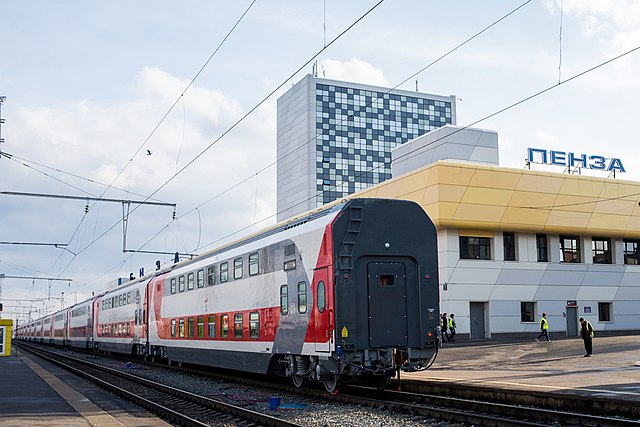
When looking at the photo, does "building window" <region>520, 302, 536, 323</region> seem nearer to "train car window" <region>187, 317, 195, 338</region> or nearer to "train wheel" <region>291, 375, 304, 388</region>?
"train car window" <region>187, 317, 195, 338</region>

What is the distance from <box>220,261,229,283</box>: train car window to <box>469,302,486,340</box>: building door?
71.8 feet

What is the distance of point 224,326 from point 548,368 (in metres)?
9.64

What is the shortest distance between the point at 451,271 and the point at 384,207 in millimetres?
24269

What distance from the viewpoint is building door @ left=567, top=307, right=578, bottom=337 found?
43.8 metres

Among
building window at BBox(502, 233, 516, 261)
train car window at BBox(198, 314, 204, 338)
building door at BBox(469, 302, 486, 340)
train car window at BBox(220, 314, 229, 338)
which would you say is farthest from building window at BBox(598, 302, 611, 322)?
train car window at BBox(220, 314, 229, 338)

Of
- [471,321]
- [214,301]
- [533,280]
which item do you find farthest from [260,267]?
[533,280]

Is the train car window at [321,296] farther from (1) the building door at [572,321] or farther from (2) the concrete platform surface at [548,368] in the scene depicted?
(1) the building door at [572,321]

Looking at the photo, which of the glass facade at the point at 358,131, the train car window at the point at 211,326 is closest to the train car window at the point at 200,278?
the train car window at the point at 211,326

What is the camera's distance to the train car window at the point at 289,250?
1705 centimetres

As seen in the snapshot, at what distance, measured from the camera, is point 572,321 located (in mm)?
44156

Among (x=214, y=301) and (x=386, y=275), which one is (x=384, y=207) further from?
(x=214, y=301)

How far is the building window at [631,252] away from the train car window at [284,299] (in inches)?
1388

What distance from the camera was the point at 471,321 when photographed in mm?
40688

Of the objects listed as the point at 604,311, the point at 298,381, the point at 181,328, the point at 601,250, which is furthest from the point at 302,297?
the point at 604,311
